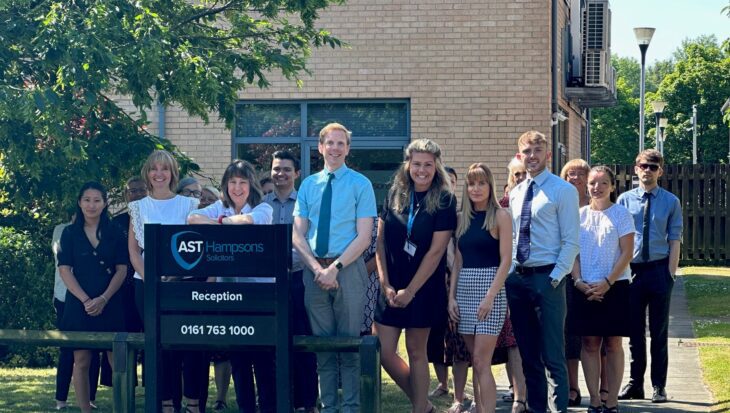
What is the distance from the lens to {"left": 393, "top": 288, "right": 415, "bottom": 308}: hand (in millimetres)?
7227

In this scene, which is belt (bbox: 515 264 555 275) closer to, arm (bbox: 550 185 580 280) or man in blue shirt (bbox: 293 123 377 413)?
arm (bbox: 550 185 580 280)

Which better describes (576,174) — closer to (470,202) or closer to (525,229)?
(525,229)

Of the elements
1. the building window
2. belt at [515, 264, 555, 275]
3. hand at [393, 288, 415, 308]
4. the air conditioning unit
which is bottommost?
hand at [393, 288, 415, 308]

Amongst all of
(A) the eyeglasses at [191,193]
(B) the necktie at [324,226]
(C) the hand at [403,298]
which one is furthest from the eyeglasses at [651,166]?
(A) the eyeglasses at [191,193]

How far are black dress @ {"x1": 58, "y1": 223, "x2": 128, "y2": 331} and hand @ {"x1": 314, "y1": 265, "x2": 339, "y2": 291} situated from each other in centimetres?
190

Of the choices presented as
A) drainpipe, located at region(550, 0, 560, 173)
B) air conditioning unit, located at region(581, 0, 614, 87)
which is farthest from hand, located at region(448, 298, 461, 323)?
air conditioning unit, located at region(581, 0, 614, 87)

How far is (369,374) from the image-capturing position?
5.92 metres

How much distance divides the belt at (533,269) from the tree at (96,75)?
284 centimetres

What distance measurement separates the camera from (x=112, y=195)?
11.5 m

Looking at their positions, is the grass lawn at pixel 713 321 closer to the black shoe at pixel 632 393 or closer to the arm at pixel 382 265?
the black shoe at pixel 632 393

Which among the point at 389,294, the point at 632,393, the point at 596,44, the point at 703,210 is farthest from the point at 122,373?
the point at 703,210

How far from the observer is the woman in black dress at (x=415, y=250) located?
7.27 m

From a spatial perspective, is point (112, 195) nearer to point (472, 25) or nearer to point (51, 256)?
point (51, 256)

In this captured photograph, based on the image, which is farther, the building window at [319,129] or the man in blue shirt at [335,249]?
the building window at [319,129]
